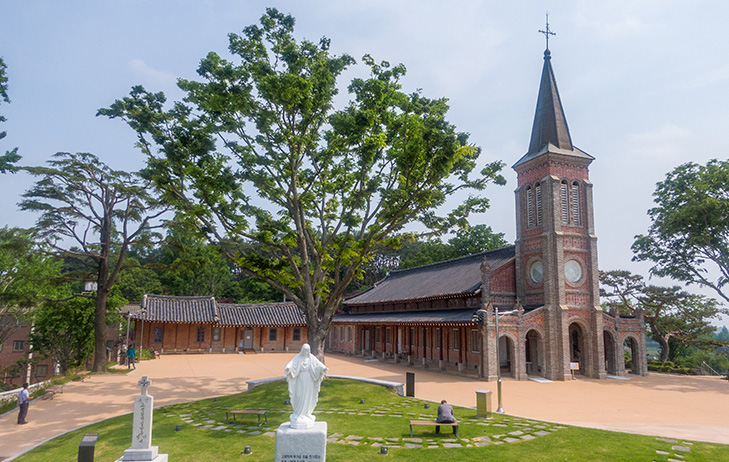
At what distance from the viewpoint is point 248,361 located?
119 ft

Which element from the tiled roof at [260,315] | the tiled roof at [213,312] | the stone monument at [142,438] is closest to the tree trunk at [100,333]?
the tiled roof at [213,312]

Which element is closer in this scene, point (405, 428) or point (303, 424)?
point (303, 424)

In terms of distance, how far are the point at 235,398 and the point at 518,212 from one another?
21.2 m

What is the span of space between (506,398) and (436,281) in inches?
664

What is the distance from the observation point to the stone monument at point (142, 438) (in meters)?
9.52

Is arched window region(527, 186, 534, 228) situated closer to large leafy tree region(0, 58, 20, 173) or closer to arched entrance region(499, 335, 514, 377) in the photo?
arched entrance region(499, 335, 514, 377)

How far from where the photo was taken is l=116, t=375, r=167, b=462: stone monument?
9.52m

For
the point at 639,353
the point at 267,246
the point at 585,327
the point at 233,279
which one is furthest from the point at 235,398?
the point at 233,279

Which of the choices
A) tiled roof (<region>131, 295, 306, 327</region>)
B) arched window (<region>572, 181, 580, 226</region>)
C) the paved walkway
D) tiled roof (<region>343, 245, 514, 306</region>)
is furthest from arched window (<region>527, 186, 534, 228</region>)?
tiled roof (<region>131, 295, 306, 327</region>)

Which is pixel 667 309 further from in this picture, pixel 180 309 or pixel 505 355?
pixel 180 309

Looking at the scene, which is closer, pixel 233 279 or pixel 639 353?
pixel 639 353

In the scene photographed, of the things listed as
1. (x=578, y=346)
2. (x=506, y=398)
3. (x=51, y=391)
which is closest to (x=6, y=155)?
(x=51, y=391)

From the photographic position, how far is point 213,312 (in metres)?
43.8

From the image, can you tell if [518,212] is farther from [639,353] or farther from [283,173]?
[283,173]
